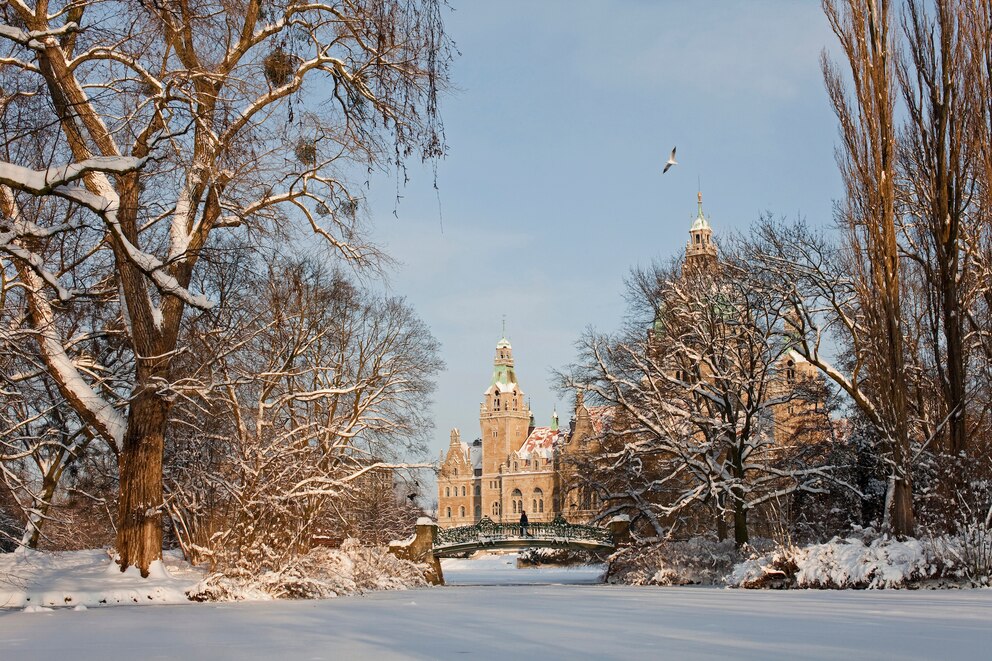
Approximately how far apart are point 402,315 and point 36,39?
24.3 m

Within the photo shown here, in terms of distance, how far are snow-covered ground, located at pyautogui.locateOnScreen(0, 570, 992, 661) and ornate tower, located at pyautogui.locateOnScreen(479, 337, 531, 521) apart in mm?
97794

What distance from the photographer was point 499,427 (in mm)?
110500

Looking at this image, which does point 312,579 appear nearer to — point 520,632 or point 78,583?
point 78,583

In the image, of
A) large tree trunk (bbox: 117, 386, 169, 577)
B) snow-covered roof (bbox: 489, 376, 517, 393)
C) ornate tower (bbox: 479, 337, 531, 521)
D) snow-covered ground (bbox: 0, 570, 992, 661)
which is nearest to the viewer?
snow-covered ground (bbox: 0, 570, 992, 661)

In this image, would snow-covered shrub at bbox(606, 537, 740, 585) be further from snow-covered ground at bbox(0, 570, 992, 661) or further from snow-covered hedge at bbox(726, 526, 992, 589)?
snow-covered ground at bbox(0, 570, 992, 661)

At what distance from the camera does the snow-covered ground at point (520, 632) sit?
5852mm

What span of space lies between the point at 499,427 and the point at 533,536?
75061 mm

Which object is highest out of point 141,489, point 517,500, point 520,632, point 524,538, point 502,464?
point 502,464

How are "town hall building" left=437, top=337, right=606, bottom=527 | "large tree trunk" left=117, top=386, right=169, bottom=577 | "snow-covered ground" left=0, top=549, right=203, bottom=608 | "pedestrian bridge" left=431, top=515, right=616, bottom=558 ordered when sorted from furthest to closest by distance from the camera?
"town hall building" left=437, top=337, right=606, bottom=527 < "pedestrian bridge" left=431, top=515, right=616, bottom=558 < "large tree trunk" left=117, top=386, right=169, bottom=577 < "snow-covered ground" left=0, top=549, right=203, bottom=608

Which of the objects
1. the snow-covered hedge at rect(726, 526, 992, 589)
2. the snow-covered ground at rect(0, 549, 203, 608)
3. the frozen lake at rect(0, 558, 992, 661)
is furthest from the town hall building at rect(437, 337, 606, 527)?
the frozen lake at rect(0, 558, 992, 661)

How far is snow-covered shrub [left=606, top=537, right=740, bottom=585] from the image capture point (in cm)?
2236

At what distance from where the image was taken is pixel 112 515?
19.8m

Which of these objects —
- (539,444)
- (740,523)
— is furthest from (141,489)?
(539,444)

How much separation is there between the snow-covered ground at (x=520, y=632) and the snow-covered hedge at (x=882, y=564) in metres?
3.15
